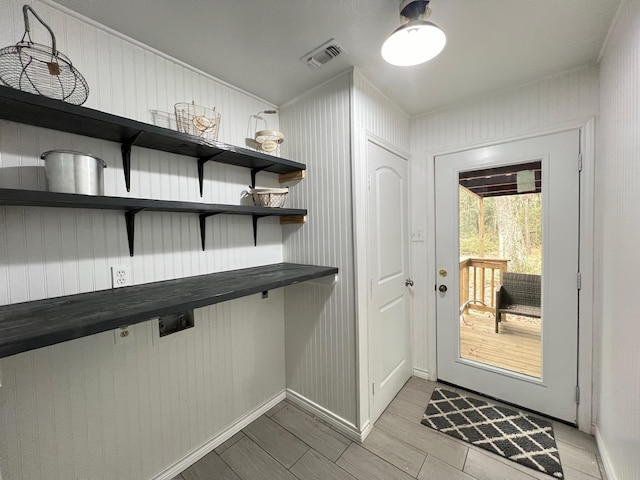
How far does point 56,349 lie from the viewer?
1.13m

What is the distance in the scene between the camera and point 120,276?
129 cm

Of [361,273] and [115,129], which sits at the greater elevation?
[115,129]

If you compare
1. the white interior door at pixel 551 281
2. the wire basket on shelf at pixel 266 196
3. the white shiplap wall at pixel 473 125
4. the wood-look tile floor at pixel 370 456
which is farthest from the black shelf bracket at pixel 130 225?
the white interior door at pixel 551 281

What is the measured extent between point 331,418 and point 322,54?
2379 mm

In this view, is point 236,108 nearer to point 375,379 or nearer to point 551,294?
point 375,379

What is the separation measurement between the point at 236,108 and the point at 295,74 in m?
0.48

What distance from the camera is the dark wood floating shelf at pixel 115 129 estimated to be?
2.97 feet

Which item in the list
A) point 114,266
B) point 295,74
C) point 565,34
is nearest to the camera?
point 114,266

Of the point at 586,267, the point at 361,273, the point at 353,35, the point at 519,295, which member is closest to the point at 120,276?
the point at 361,273

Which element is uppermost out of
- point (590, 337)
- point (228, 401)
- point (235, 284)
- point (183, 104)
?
point (183, 104)

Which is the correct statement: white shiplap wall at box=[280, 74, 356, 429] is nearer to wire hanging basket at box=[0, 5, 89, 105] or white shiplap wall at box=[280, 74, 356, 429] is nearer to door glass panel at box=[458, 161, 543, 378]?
door glass panel at box=[458, 161, 543, 378]

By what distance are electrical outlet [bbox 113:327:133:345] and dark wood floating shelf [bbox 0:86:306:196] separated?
729 millimetres

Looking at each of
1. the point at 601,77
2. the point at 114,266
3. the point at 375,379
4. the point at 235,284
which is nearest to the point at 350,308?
the point at 375,379

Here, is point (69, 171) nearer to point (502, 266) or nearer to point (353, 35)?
point (353, 35)
